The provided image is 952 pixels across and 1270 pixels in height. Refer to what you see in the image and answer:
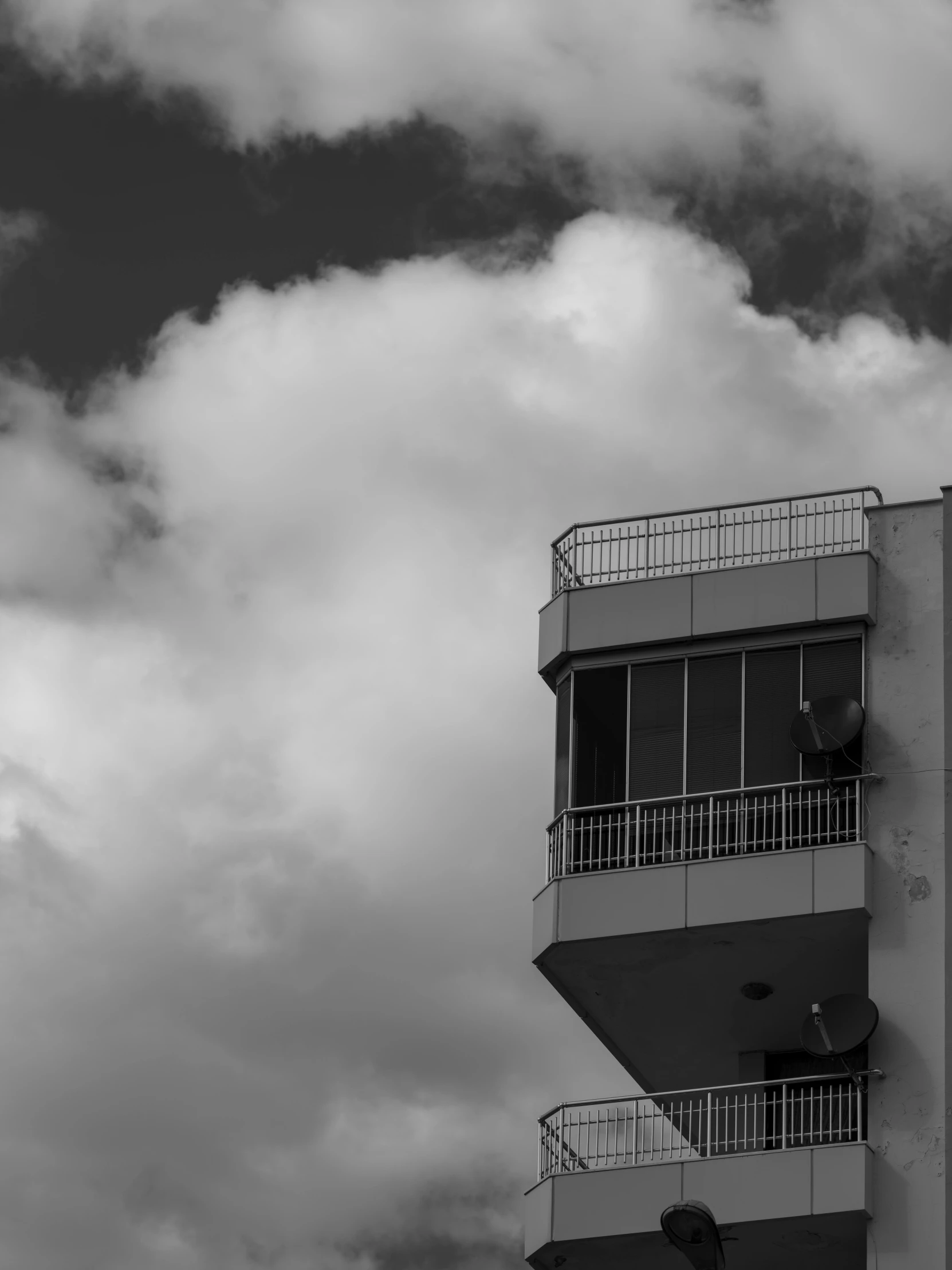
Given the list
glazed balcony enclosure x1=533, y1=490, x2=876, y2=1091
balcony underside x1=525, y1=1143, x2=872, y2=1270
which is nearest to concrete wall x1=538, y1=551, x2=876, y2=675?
glazed balcony enclosure x1=533, y1=490, x2=876, y2=1091

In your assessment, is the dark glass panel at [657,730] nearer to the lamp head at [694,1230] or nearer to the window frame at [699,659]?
the window frame at [699,659]

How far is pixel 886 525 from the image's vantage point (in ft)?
132

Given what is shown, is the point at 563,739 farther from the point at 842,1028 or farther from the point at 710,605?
the point at 842,1028

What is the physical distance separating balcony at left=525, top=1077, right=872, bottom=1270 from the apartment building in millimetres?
39

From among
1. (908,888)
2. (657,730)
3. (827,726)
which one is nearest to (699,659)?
(657,730)

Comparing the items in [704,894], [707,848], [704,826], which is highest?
[704,826]

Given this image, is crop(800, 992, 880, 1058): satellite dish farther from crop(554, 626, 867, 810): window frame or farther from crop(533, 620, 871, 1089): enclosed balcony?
crop(554, 626, 867, 810): window frame

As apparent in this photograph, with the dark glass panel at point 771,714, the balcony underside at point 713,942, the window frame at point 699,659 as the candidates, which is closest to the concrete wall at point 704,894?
the balcony underside at point 713,942

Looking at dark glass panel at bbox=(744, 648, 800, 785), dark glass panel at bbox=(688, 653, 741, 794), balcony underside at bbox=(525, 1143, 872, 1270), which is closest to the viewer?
balcony underside at bbox=(525, 1143, 872, 1270)

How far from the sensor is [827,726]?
3803 cm

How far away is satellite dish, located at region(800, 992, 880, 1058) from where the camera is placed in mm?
36094

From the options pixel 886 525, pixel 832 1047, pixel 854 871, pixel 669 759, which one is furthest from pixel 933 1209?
pixel 886 525

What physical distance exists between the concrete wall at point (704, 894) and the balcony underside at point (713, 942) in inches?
0.7

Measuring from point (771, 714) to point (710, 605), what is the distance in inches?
81.6
